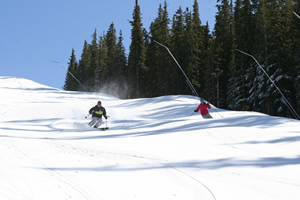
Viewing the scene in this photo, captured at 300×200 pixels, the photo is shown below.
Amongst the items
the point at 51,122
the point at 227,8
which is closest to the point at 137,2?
the point at 227,8

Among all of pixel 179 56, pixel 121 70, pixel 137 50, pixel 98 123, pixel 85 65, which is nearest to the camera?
pixel 98 123

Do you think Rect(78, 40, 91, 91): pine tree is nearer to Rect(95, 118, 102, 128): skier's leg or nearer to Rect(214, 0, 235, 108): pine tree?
Rect(214, 0, 235, 108): pine tree

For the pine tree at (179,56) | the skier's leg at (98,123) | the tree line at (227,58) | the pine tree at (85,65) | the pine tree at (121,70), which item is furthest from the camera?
the pine tree at (85,65)

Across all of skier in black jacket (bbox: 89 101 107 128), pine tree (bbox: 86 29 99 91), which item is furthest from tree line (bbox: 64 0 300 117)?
skier in black jacket (bbox: 89 101 107 128)

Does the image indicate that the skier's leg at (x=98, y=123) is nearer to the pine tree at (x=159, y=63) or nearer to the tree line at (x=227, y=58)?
the tree line at (x=227, y=58)

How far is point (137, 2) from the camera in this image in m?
52.5

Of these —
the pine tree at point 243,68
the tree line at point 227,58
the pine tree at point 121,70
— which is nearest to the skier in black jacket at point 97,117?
the tree line at point 227,58

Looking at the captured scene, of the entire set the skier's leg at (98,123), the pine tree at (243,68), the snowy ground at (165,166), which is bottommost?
the snowy ground at (165,166)

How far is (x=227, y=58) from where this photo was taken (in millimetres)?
41500

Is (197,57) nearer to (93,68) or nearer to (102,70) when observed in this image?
(102,70)

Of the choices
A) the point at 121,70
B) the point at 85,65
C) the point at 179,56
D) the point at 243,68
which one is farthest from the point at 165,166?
the point at 85,65

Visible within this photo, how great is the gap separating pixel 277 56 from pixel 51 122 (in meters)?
25.2

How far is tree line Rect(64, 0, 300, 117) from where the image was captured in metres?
29.3

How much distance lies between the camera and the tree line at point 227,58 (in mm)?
29312
